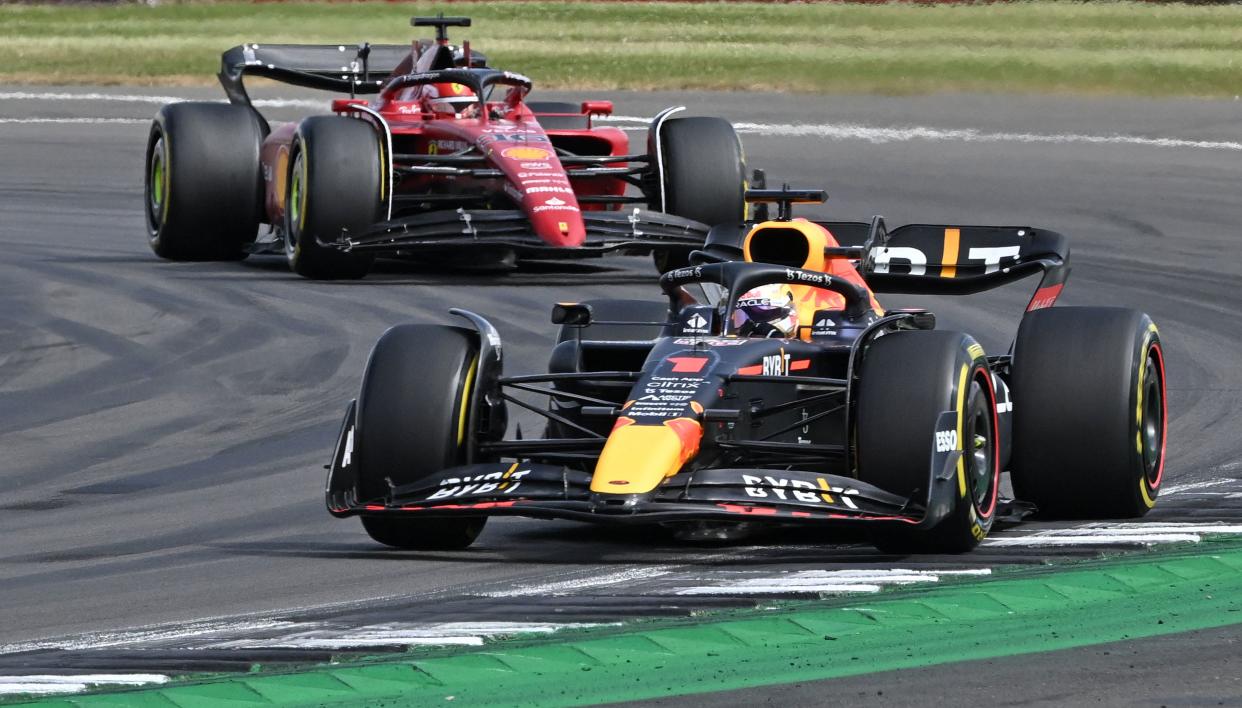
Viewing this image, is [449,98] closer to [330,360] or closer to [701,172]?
[701,172]

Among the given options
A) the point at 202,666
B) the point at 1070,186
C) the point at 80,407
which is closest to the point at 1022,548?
the point at 202,666

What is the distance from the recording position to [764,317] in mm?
9609

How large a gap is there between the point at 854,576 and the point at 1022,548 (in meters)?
0.87

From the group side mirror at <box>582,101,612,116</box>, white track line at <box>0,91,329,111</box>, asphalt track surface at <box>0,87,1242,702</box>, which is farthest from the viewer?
white track line at <box>0,91,329,111</box>

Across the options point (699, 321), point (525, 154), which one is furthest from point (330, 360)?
point (699, 321)

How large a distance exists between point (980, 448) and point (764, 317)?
1254 mm

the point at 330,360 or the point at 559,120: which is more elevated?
the point at 559,120

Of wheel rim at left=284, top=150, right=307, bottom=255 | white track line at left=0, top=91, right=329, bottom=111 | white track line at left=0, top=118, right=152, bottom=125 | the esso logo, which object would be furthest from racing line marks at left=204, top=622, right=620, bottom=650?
white track line at left=0, top=91, right=329, bottom=111

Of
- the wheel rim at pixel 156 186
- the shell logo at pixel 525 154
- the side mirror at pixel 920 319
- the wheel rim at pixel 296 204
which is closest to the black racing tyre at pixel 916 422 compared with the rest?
the side mirror at pixel 920 319

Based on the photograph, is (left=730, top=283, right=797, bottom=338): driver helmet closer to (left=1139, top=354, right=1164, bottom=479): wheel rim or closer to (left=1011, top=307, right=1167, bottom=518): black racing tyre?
(left=1011, top=307, right=1167, bottom=518): black racing tyre

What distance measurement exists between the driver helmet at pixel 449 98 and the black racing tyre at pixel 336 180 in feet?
4.25

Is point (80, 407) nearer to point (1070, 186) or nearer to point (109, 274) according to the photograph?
point (109, 274)

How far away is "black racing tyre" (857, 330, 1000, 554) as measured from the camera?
8258 mm

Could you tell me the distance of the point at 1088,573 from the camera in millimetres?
7941
